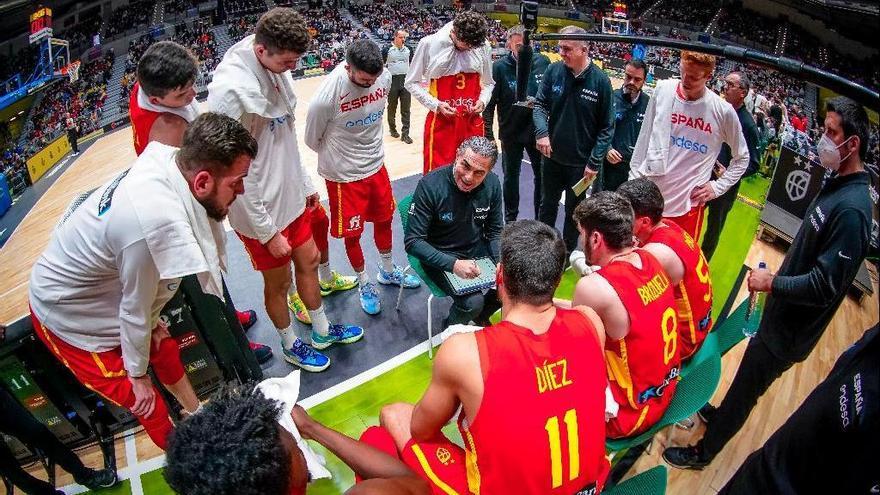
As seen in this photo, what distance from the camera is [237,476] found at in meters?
1.16

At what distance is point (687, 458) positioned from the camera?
2779mm

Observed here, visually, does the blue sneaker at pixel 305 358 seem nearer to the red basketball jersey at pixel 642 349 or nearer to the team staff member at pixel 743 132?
the red basketball jersey at pixel 642 349

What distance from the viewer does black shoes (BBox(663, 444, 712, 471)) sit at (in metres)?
2.76

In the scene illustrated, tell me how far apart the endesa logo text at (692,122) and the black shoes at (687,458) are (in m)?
1.99

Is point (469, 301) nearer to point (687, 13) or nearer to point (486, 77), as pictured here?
point (486, 77)

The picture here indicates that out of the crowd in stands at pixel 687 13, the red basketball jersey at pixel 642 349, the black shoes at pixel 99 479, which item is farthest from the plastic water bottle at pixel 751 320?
the crowd in stands at pixel 687 13

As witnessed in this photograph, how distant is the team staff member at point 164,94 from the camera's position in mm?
2430

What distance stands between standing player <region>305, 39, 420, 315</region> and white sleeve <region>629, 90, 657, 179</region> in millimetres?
1861

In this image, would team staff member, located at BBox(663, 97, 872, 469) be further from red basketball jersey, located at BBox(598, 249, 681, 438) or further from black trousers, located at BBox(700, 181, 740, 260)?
black trousers, located at BBox(700, 181, 740, 260)

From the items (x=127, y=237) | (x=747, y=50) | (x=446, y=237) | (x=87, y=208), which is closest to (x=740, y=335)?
(x=446, y=237)

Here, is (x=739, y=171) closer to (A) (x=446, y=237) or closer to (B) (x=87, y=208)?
(A) (x=446, y=237)

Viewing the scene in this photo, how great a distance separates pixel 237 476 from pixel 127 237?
1100 millimetres

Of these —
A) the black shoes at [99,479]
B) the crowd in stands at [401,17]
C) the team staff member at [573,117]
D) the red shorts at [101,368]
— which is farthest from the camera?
the crowd in stands at [401,17]

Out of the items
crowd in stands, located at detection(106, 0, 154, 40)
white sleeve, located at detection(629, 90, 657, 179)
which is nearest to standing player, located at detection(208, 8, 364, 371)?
white sleeve, located at detection(629, 90, 657, 179)
